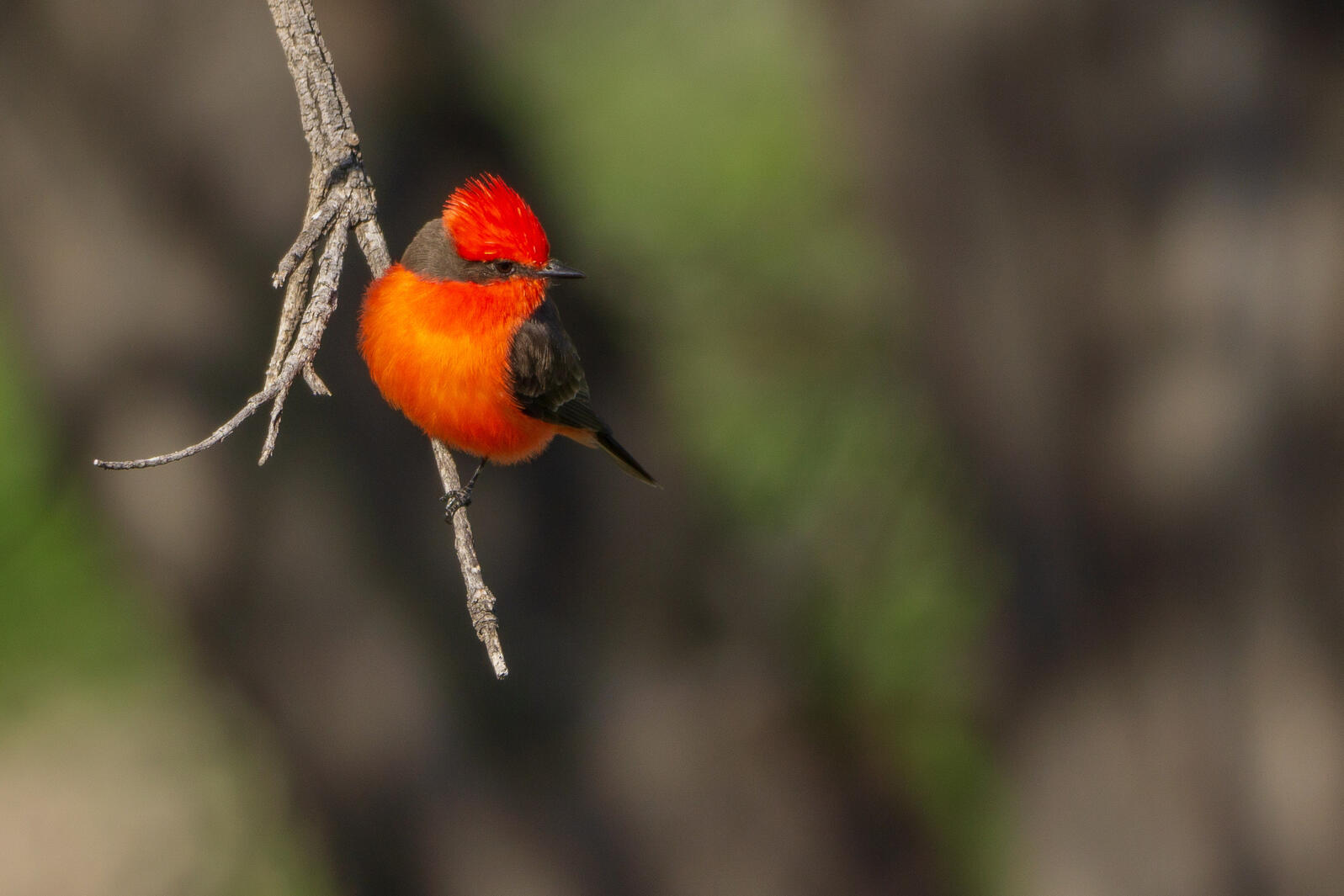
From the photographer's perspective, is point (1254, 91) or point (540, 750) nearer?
point (1254, 91)

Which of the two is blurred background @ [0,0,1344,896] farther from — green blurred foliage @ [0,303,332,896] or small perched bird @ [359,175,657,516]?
small perched bird @ [359,175,657,516]

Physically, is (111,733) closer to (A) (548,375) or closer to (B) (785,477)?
(B) (785,477)

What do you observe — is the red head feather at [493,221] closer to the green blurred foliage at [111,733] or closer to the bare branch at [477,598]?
the bare branch at [477,598]

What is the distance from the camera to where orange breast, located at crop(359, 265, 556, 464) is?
254cm

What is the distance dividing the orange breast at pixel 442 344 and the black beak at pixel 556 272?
157 mm

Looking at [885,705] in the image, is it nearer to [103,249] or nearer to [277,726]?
[277,726]

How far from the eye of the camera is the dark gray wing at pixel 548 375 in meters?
2.85

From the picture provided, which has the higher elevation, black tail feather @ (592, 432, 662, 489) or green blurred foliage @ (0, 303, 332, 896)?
black tail feather @ (592, 432, 662, 489)

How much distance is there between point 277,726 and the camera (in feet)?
18.9

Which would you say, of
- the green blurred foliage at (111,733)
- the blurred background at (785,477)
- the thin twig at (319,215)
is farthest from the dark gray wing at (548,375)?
the green blurred foliage at (111,733)

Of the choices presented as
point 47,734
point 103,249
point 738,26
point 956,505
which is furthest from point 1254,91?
point 47,734

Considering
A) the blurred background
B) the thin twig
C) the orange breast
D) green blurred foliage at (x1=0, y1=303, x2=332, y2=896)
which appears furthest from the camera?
green blurred foliage at (x1=0, y1=303, x2=332, y2=896)

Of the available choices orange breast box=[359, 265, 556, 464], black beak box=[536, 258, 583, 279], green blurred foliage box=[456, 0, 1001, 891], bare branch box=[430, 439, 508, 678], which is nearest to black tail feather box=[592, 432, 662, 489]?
orange breast box=[359, 265, 556, 464]

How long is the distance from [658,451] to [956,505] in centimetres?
160
